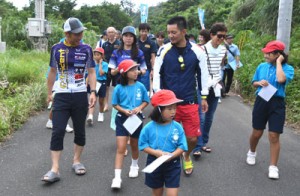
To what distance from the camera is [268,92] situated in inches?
185

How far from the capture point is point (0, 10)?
3669 centimetres

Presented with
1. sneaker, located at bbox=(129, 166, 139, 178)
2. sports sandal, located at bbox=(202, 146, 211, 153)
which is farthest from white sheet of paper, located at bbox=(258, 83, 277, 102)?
sneaker, located at bbox=(129, 166, 139, 178)

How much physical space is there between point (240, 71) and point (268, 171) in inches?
297

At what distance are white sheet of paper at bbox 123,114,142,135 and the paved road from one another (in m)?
0.68

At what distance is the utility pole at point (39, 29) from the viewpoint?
1666 cm

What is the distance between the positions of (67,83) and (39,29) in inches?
523

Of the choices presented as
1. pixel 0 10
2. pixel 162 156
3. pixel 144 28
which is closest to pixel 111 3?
pixel 0 10

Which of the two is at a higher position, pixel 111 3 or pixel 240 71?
pixel 111 3

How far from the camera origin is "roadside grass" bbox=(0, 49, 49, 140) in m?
6.80

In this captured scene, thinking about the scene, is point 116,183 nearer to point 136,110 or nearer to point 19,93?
point 136,110

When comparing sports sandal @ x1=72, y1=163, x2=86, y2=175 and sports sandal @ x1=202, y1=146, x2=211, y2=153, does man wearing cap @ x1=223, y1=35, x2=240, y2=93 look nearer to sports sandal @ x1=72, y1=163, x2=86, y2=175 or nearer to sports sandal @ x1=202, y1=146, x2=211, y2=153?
sports sandal @ x1=202, y1=146, x2=211, y2=153

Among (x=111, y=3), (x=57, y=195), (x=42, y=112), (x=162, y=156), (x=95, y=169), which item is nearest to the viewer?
(x=162, y=156)

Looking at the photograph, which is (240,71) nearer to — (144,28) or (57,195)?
(144,28)

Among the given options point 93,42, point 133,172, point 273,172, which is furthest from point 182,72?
point 93,42
